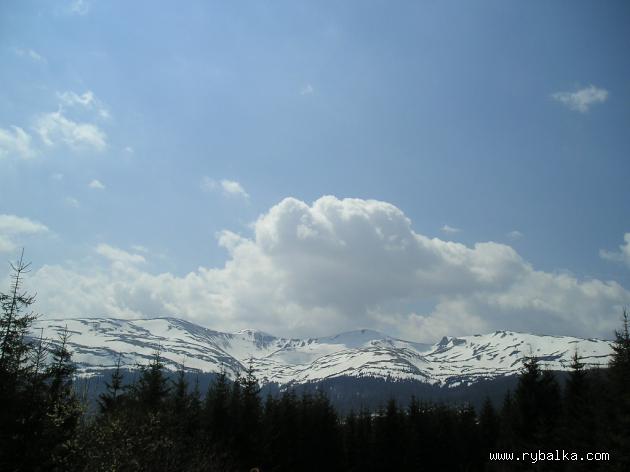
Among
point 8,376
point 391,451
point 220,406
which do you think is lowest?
point 391,451

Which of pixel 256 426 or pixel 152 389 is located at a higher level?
pixel 152 389

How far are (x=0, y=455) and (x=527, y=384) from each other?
1422 inches

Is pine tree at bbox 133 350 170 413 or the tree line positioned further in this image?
pine tree at bbox 133 350 170 413

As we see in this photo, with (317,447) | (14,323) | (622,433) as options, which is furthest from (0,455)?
(317,447)

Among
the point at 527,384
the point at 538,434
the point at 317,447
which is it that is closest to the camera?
the point at 538,434

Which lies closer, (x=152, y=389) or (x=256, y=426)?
(x=152, y=389)

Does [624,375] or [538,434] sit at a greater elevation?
[624,375]

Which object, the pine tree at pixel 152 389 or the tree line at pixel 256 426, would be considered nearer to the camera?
the tree line at pixel 256 426

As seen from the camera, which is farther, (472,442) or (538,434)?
(472,442)

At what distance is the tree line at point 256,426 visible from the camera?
20.1 meters

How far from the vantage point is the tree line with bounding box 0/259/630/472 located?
65.8ft

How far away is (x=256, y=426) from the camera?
43781 mm

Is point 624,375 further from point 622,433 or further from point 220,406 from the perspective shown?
point 220,406

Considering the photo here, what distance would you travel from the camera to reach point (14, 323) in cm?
2066
